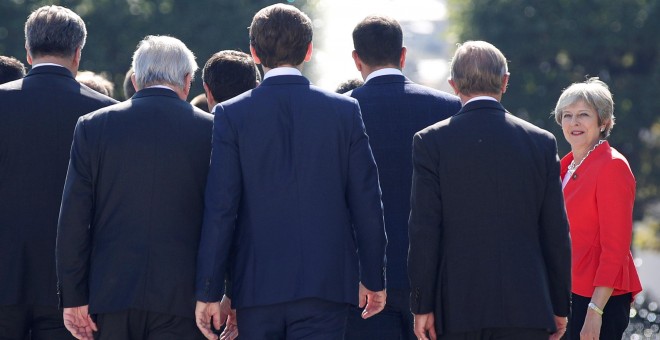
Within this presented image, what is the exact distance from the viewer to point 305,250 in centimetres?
486

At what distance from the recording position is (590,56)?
32500mm

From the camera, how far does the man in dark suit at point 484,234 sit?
4855 millimetres

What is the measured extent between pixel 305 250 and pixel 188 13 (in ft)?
86.0

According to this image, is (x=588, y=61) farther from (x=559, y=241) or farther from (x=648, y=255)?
(x=559, y=241)

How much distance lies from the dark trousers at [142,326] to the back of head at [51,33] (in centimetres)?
138

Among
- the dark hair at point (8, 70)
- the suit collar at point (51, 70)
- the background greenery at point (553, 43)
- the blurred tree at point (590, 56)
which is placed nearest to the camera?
the suit collar at point (51, 70)

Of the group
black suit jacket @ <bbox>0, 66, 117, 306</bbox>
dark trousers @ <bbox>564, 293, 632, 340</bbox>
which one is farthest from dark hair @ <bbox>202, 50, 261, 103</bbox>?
dark trousers @ <bbox>564, 293, 632, 340</bbox>

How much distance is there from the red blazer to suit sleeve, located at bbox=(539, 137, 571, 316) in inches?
32.7

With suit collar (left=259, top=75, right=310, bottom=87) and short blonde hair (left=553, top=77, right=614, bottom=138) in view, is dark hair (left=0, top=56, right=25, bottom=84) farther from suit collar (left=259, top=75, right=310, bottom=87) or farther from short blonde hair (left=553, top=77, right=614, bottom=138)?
short blonde hair (left=553, top=77, right=614, bottom=138)

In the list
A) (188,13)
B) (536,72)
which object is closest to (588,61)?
(536,72)

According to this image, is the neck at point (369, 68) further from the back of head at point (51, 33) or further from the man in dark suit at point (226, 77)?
the back of head at point (51, 33)

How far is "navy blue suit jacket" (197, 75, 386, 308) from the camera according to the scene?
4820 millimetres

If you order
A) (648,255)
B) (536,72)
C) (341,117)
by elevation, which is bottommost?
(648,255)

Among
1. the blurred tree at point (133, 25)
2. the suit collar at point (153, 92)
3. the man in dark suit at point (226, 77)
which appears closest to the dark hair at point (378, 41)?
the man in dark suit at point (226, 77)
